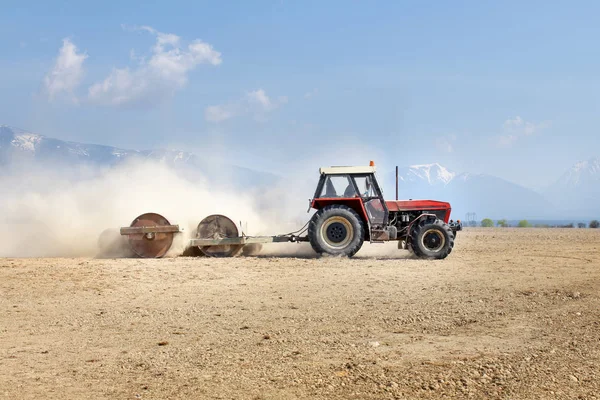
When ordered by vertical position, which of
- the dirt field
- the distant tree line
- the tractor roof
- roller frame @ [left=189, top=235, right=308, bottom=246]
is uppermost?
the tractor roof

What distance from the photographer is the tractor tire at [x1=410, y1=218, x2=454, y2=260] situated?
53.3ft

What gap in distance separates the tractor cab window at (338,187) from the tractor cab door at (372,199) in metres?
0.20

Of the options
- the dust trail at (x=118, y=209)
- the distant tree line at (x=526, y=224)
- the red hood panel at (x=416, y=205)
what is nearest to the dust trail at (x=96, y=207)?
the dust trail at (x=118, y=209)

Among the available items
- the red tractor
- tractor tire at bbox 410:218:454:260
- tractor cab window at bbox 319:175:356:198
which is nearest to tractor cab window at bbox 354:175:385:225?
the red tractor

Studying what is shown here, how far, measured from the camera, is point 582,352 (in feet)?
22.1

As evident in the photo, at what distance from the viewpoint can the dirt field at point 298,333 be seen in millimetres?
5773

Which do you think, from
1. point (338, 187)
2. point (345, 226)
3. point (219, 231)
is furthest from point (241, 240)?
point (338, 187)

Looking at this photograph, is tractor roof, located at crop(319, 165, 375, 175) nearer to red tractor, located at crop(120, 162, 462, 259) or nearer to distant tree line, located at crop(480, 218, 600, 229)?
red tractor, located at crop(120, 162, 462, 259)

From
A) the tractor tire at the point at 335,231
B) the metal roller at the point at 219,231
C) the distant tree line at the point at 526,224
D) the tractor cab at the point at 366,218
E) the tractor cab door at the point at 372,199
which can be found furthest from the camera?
the distant tree line at the point at 526,224

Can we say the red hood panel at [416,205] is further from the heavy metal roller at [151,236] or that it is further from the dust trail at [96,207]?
the heavy metal roller at [151,236]

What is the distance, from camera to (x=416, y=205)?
17188 mm

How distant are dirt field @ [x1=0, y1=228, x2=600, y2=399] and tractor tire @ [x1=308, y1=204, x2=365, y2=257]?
2.39 metres

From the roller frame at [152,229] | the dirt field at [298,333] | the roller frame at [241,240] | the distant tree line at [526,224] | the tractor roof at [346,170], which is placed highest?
the tractor roof at [346,170]

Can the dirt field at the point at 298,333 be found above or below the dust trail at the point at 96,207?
below
